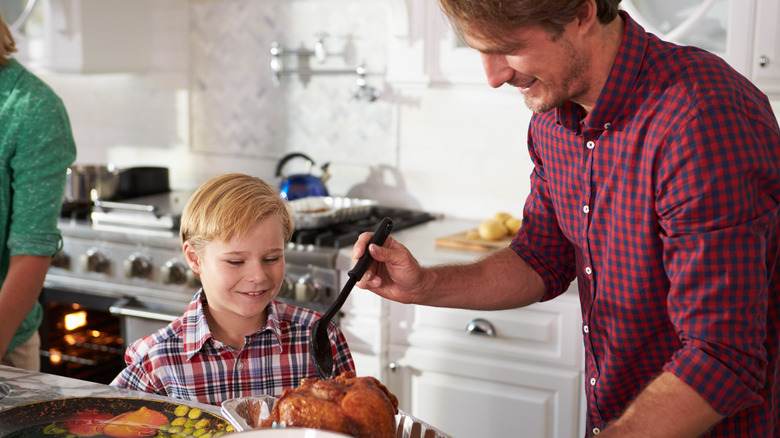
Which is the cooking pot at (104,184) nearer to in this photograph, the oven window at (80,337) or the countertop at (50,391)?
the oven window at (80,337)

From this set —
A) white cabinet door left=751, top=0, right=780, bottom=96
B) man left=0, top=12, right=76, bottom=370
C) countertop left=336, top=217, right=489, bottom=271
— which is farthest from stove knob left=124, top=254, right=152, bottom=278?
white cabinet door left=751, top=0, right=780, bottom=96

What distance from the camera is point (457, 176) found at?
290 centimetres

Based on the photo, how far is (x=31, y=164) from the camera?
67.4 inches

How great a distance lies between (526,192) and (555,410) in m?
0.79

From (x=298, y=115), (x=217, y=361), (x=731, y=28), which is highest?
(x=731, y=28)

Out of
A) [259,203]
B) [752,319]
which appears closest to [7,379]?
[259,203]

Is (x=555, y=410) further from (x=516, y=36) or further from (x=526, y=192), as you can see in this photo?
(x=516, y=36)

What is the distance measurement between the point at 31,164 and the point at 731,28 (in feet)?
5.70

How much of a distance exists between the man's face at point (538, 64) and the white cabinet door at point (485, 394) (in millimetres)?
1189

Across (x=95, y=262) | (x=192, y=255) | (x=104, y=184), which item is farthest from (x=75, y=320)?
(x=192, y=255)

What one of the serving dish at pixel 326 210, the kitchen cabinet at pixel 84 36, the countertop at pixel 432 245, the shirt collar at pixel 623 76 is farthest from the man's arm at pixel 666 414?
the kitchen cabinet at pixel 84 36

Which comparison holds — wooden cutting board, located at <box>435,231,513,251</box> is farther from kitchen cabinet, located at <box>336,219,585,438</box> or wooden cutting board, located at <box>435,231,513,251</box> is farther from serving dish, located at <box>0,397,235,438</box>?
serving dish, located at <box>0,397,235,438</box>

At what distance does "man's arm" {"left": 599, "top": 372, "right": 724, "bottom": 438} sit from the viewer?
1036 millimetres

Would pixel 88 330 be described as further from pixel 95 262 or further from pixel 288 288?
pixel 288 288
